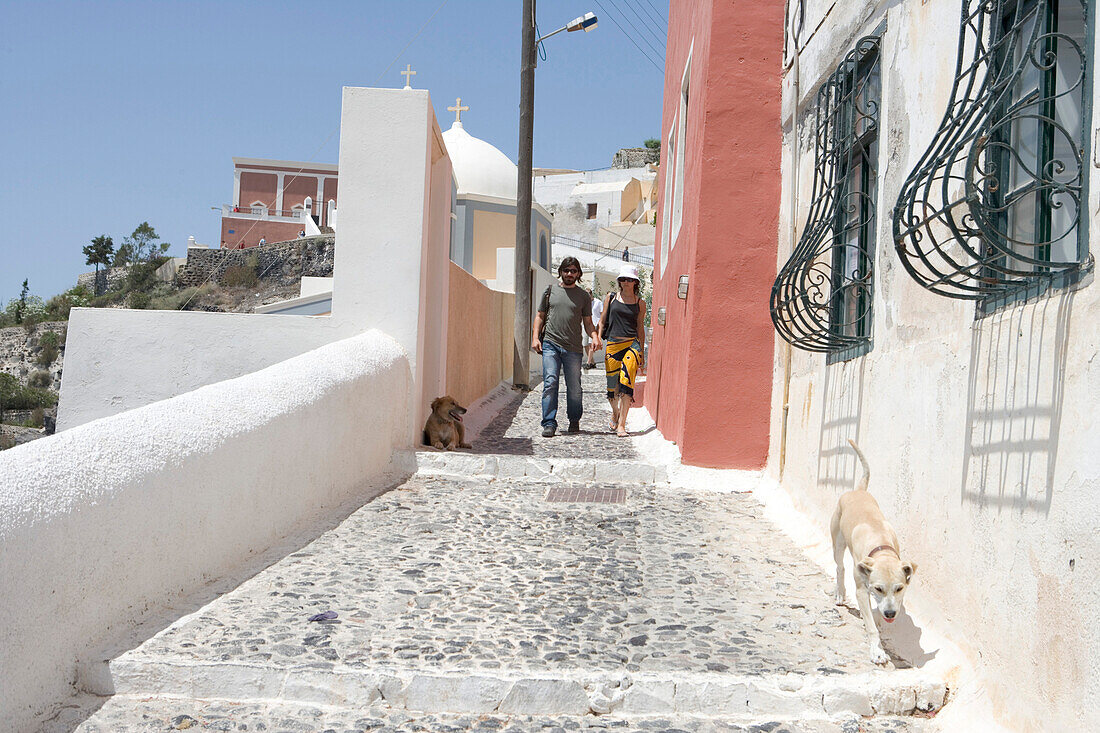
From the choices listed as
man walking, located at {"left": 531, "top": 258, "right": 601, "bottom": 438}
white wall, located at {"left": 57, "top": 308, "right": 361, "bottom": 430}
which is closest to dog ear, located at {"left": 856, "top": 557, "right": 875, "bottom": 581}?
white wall, located at {"left": 57, "top": 308, "right": 361, "bottom": 430}

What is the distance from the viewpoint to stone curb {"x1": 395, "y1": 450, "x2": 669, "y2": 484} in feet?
24.2

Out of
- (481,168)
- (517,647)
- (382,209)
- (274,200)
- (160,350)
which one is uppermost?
(274,200)

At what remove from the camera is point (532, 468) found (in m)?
7.43

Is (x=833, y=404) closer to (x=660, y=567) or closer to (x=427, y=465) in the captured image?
(x=660, y=567)

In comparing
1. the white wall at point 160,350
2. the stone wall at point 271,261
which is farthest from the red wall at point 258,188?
the white wall at point 160,350

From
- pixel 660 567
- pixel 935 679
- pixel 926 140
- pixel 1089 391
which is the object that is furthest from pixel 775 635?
pixel 926 140

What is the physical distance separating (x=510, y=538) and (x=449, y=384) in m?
4.49

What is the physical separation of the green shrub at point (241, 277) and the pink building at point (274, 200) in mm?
6260

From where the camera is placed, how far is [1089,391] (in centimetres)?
271

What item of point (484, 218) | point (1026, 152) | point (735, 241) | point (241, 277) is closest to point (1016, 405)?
point (1026, 152)

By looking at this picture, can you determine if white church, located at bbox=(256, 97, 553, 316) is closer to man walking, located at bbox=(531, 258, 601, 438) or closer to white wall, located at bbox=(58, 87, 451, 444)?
man walking, located at bbox=(531, 258, 601, 438)

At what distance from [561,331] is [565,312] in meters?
0.19

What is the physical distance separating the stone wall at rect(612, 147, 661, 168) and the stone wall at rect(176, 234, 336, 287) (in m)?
26.1

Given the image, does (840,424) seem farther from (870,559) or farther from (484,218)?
(484,218)
